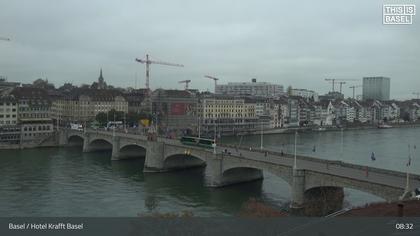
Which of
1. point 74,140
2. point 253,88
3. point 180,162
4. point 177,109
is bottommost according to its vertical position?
point 180,162

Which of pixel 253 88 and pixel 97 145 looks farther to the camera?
pixel 253 88

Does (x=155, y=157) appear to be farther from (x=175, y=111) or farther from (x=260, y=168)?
(x=175, y=111)

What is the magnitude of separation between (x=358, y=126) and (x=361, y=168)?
3905 inches

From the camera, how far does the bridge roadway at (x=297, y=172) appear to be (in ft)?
81.6

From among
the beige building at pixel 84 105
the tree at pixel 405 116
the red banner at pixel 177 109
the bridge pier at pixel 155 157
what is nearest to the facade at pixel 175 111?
the red banner at pixel 177 109

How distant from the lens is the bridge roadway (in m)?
24.9

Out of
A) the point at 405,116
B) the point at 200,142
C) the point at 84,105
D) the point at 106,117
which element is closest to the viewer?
the point at 200,142

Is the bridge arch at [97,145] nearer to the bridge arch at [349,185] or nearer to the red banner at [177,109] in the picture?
the red banner at [177,109]

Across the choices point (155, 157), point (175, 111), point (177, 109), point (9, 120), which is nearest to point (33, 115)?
point (9, 120)

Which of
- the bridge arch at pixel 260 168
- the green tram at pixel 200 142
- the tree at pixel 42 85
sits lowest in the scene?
the bridge arch at pixel 260 168

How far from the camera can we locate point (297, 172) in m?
28.0

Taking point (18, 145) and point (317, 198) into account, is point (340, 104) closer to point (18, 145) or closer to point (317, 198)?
point (18, 145)

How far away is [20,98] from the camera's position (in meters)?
76.7

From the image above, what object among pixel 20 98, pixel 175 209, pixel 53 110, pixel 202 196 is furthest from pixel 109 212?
pixel 53 110
